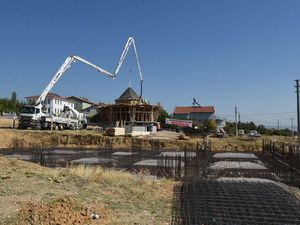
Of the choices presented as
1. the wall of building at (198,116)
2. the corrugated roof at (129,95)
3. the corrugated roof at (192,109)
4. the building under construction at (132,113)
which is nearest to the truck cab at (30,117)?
the building under construction at (132,113)

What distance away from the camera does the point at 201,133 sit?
139 feet

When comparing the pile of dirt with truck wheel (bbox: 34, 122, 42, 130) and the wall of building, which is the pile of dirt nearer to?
truck wheel (bbox: 34, 122, 42, 130)

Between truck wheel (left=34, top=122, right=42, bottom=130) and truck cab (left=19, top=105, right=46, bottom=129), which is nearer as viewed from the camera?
truck cab (left=19, top=105, right=46, bottom=129)

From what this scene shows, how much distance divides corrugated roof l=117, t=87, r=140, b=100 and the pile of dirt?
46932 millimetres

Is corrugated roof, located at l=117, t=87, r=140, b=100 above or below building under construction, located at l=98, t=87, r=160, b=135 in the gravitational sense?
above

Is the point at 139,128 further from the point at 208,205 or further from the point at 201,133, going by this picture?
the point at 208,205

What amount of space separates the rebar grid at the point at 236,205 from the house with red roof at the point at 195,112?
66.3 metres

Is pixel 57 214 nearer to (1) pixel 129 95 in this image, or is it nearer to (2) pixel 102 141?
(2) pixel 102 141

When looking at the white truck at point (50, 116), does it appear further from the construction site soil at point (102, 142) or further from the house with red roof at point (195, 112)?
the house with red roof at point (195, 112)

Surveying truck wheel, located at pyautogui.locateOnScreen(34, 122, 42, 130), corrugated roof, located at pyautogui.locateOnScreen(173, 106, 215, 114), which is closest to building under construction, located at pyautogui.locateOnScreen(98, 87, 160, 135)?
truck wheel, located at pyautogui.locateOnScreen(34, 122, 42, 130)

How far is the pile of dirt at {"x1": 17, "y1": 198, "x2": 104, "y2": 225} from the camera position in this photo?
246 inches

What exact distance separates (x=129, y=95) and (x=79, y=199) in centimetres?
4730

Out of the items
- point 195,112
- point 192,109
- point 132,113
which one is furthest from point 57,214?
point 192,109

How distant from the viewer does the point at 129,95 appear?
5531 centimetres
